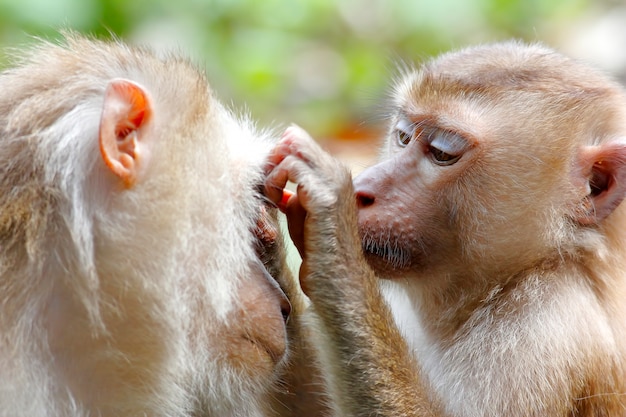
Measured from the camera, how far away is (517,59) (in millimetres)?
3568

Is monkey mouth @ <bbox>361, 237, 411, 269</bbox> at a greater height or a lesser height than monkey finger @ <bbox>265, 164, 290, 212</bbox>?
lesser

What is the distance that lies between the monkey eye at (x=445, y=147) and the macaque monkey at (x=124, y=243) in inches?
32.0

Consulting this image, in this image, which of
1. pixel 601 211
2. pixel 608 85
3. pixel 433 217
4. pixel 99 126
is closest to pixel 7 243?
pixel 99 126

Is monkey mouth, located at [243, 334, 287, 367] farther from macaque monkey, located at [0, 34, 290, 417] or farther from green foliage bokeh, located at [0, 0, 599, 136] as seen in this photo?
green foliage bokeh, located at [0, 0, 599, 136]

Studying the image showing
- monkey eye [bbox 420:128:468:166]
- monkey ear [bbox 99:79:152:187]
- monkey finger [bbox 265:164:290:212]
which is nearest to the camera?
monkey ear [bbox 99:79:152:187]

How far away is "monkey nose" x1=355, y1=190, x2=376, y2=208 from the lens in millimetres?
3320

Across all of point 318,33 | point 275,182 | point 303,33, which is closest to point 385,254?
point 275,182

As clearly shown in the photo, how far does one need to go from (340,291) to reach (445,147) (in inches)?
29.0

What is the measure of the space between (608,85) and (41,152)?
214 centimetres

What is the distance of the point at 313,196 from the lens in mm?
2904

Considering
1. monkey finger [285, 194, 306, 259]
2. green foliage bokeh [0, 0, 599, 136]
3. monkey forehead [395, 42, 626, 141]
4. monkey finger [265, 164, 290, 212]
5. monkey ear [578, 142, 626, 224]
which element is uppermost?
green foliage bokeh [0, 0, 599, 136]

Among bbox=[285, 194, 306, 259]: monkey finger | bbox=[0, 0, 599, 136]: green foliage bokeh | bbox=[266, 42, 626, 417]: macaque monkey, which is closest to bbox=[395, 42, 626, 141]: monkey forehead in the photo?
bbox=[266, 42, 626, 417]: macaque monkey

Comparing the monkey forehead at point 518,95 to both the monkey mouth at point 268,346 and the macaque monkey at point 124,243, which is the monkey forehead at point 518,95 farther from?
the monkey mouth at point 268,346

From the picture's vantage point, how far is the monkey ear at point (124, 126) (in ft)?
7.97
